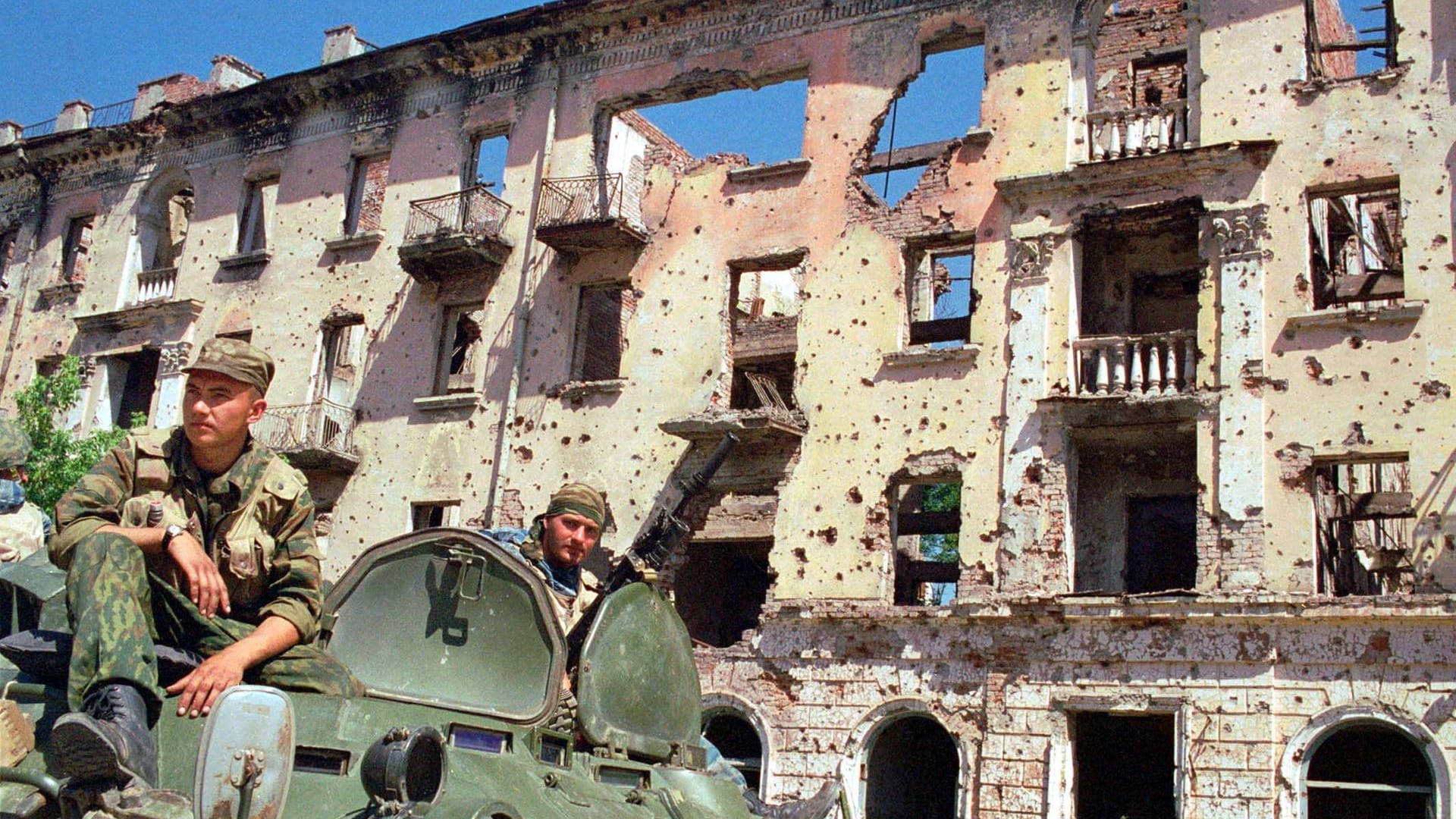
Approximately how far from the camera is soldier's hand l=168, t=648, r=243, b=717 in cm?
536

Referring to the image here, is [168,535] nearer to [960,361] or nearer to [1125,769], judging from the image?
[960,361]

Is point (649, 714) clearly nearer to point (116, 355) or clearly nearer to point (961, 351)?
point (961, 351)

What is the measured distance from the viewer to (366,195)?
1108 inches

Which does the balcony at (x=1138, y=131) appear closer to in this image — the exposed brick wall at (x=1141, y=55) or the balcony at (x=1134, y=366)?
the balcony at (x=1134, y=366)

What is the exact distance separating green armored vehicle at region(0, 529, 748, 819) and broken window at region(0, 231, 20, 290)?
97.2 ft

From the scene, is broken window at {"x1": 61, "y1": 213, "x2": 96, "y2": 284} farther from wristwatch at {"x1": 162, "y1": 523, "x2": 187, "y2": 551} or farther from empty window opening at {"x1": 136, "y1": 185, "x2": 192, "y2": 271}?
wristwatch at {"x1": 162, "y1": 523, "x2": 187, "y2": 551}

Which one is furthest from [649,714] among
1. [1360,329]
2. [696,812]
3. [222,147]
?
[222,147]

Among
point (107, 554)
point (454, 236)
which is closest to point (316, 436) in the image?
point (454, 236)

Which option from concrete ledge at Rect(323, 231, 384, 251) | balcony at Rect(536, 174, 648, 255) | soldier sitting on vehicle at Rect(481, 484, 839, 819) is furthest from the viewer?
concrete ledge at Rect(323, 231, 384, 251)

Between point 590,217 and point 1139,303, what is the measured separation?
8347 millimetres

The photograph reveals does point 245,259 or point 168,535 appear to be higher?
point 245,259

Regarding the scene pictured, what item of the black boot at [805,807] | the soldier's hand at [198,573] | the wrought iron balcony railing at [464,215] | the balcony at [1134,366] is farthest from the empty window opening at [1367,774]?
the soldier's hand at [198,573]

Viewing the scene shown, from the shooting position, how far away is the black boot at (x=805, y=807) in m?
8.66

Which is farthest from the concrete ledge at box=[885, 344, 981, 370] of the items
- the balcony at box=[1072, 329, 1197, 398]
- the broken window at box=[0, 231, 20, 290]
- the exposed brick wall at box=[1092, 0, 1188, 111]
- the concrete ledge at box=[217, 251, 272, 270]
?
the broken window at box=[0, 231, 20, 290]
